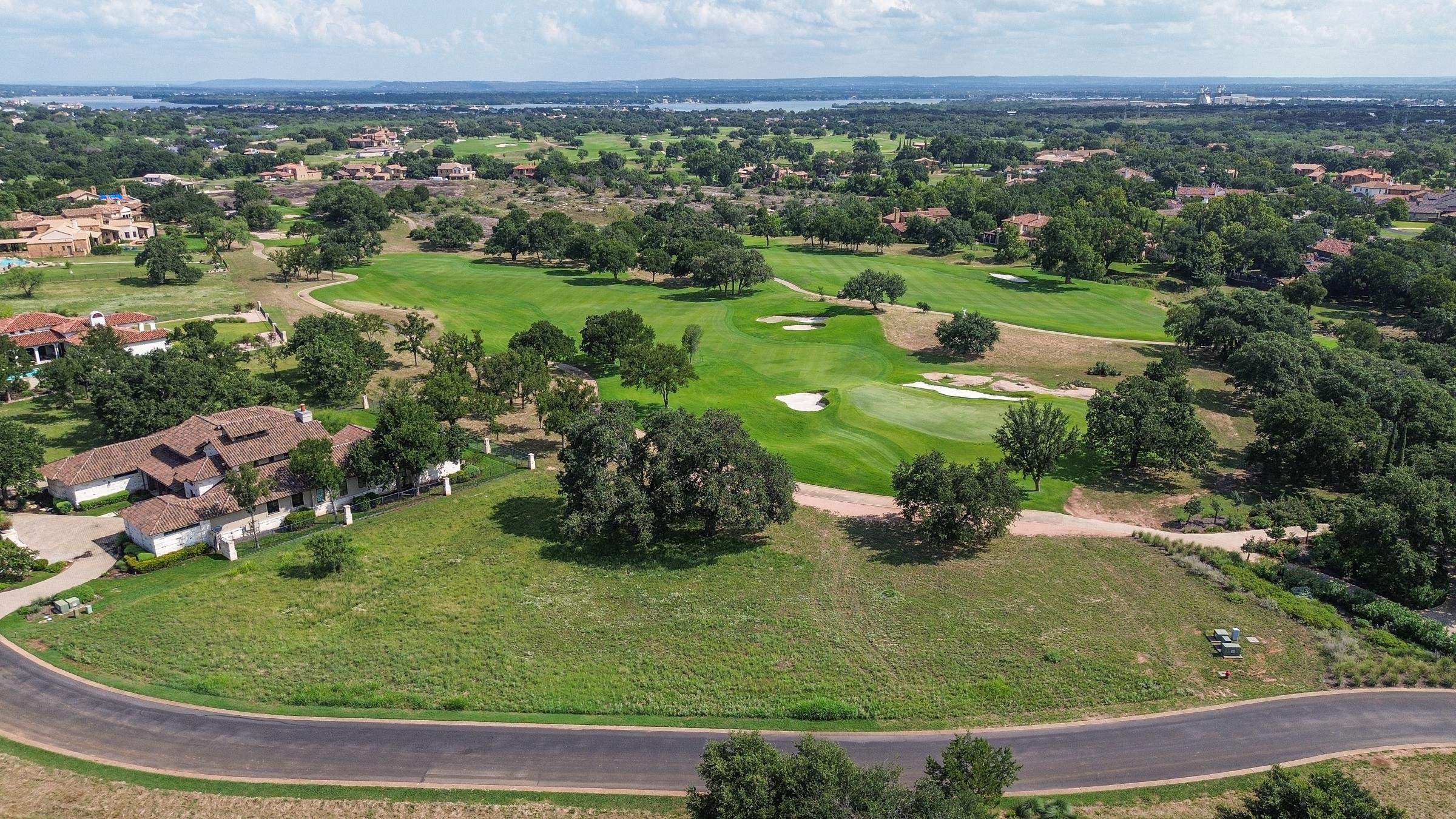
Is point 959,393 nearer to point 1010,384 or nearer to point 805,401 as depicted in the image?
point 1010,384

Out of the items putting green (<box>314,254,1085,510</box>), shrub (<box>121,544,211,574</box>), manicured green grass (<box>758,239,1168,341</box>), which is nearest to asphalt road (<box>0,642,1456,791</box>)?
shrub (<box>121,544,211,574</box>)

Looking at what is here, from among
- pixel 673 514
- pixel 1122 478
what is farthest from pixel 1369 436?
pixel 673 514


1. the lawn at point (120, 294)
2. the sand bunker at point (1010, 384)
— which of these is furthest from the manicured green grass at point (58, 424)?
the sand bunker at point (1010, 384)

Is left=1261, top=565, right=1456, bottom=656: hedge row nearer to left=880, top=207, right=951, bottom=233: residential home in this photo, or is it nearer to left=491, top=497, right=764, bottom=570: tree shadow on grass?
left=491, top=497, right=764, bottom=570: tree shadow on grass

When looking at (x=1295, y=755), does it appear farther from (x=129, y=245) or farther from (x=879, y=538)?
(x=129, y=245)

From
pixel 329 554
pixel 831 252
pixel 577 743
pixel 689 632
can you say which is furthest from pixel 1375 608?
pixel 831 252

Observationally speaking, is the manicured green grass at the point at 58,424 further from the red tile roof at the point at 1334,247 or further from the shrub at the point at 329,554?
the red tile roof at the point at 1334,247
